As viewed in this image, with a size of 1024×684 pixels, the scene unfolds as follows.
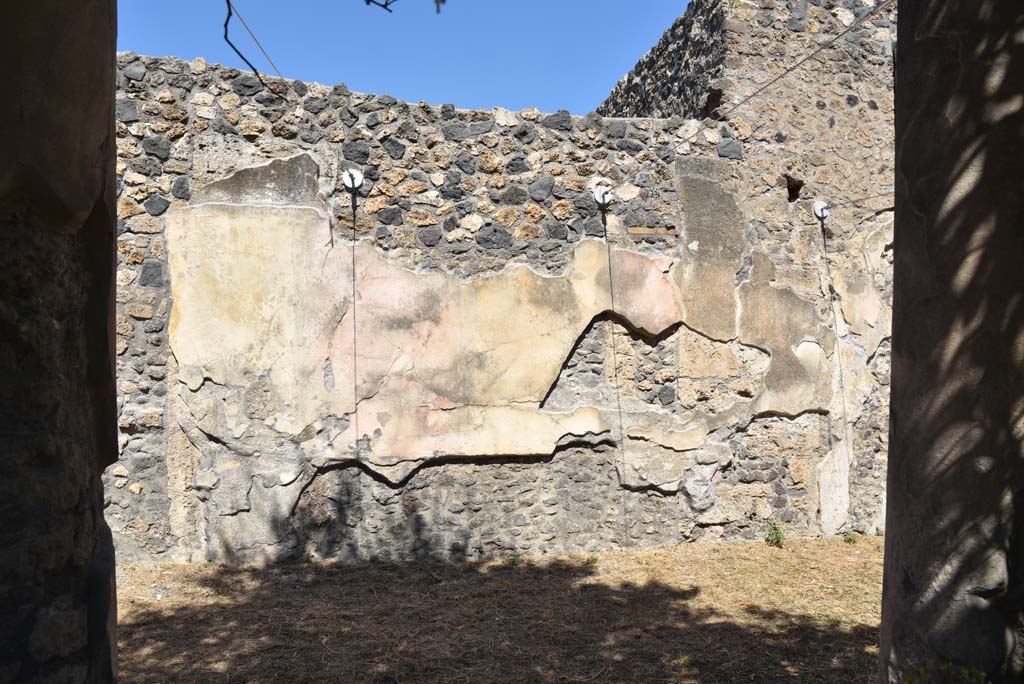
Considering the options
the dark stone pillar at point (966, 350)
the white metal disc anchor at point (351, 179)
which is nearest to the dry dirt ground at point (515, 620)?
the dark stone pillar at point (966, 350)

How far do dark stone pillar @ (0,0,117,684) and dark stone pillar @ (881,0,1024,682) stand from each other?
76.0 inches

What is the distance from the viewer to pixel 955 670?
2.07m

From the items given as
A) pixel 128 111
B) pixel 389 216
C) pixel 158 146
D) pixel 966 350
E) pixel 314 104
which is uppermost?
pixel 314 104

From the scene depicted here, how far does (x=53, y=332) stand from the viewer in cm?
127

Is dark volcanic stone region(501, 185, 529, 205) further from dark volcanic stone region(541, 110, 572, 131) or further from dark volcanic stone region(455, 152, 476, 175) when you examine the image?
dark volcanic stone region(541, 110, 572, 131)

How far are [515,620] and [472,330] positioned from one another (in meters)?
1.84

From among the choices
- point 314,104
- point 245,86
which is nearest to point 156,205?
point 245,86

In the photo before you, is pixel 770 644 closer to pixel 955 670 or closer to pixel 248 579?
pixel 955 670

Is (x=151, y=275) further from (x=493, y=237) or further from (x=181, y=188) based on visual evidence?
(x=493, y=237)

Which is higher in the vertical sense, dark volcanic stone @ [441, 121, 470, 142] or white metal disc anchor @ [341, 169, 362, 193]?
dark volcanic stone @ [441, 121, 470, 142]

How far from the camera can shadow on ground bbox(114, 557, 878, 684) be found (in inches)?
131

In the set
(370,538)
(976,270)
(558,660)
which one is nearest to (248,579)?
(370,538)

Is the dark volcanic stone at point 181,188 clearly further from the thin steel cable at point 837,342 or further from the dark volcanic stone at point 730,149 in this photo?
the thin steel cable at point 837,342

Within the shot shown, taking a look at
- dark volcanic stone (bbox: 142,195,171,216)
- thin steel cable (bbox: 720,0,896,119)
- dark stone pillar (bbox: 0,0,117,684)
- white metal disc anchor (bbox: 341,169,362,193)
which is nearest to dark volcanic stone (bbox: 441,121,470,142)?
white metal disc anchor (bbox: 341,169,362,193)
